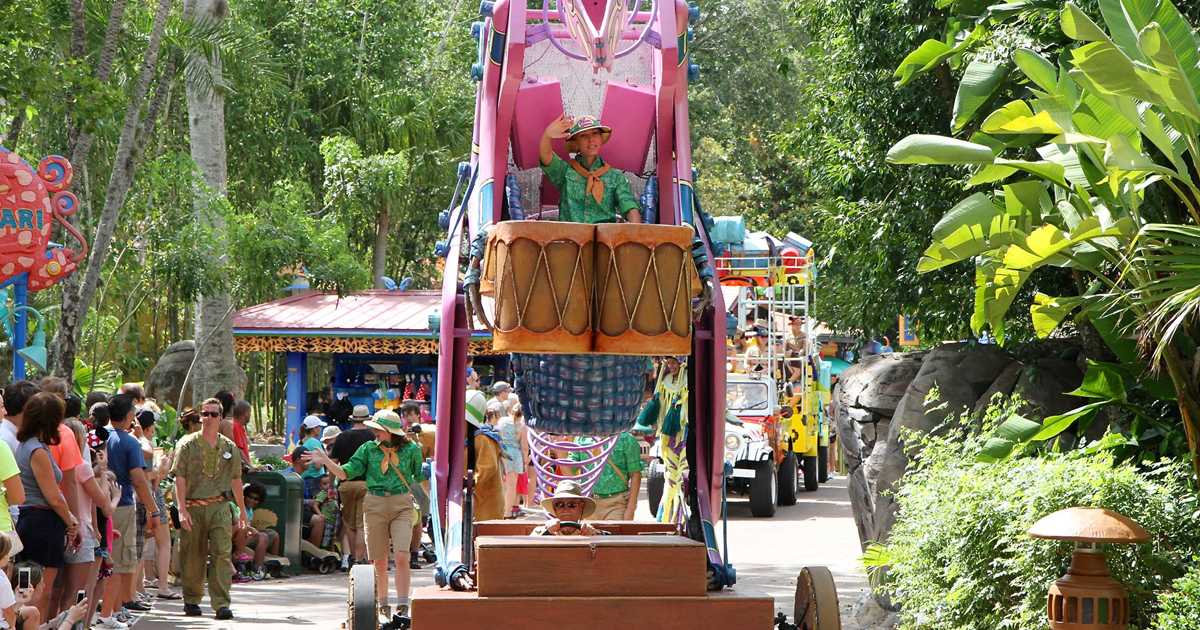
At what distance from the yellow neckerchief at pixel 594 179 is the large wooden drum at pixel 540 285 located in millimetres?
1314

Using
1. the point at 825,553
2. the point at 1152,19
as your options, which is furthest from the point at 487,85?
the point at 825,553

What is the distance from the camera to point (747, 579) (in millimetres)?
15453

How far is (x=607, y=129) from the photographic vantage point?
29.3 feet

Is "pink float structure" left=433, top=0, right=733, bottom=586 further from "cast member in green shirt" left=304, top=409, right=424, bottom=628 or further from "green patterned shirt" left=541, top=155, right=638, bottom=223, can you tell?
"cast member in green shirt" left=304, top=409, right=424, bottom=628

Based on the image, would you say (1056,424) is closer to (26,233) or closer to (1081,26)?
(1081,26)

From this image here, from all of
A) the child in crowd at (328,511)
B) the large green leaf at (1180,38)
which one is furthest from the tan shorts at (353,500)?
the large green leaf at (1180,38)

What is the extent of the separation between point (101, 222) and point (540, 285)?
9.84 meters

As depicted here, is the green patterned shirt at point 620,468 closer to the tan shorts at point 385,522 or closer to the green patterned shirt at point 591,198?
the tan shorts at point 385,522

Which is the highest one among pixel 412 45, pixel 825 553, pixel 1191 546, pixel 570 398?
pixel 412 45

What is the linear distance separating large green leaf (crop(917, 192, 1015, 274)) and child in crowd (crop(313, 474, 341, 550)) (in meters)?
9.10

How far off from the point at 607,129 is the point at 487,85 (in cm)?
76

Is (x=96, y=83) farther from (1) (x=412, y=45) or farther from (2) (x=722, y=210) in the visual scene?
(2) (x=722, y=210)

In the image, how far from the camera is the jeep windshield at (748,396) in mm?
24047

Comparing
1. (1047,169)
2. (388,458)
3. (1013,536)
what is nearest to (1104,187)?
(1047,169)
